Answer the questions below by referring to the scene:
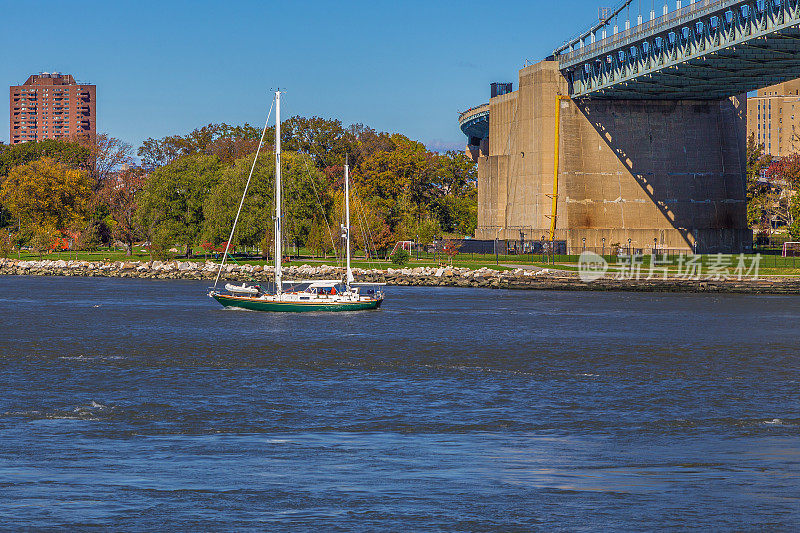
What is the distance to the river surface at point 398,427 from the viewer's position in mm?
19203

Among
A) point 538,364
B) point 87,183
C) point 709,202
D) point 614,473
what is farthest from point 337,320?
point 87,183

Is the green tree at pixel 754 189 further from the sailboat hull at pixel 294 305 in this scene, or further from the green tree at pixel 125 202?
the sailboat hull at pixel 294 305

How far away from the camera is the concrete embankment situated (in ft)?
305

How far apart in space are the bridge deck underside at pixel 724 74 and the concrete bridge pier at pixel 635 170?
3.38 meters

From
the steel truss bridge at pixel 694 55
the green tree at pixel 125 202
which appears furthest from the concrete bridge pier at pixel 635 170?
the green tree at pixel 125 202

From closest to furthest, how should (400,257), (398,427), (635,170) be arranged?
(398,427) < (400,257) < (635,170)

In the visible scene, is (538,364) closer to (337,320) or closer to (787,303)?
(337,320)

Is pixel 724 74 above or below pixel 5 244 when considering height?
above

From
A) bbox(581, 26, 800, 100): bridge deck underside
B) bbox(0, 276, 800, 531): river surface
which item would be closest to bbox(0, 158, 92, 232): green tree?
bbox(581, 26, 800, 100): bridge deck underside

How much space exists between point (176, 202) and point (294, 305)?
69648 mm

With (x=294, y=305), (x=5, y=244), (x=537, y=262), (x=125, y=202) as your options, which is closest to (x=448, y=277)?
(x=537, y=262)

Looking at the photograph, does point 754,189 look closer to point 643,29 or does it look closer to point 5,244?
point 643,29

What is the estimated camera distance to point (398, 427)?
28062 millimetres

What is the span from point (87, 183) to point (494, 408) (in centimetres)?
13076
